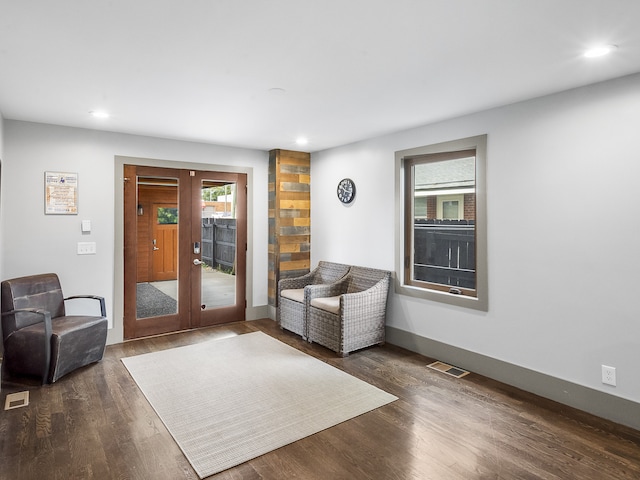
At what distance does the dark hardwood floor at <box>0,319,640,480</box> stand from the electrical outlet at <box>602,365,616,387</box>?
30 centimetres

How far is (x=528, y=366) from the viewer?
132 inches

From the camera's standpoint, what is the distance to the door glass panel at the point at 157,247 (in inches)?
192

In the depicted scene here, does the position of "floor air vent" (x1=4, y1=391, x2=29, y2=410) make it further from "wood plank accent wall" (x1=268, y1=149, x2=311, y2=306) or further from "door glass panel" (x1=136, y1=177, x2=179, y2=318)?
"wood plank accent wall" (x1=268, y1=149, x2=311, y2=306)

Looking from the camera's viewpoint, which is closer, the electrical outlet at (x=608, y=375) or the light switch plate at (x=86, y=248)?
the electrical outlet at (x=608, y=375)

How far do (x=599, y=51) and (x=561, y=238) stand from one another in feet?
4.59

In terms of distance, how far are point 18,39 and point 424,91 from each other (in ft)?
9.03

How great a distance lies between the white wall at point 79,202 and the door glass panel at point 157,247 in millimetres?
307

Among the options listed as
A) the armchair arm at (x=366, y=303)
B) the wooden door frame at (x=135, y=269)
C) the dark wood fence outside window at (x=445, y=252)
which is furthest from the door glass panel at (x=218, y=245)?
the dark wood fence outside window at (x=445, y=252)

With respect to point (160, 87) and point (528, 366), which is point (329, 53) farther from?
point (528, 366)

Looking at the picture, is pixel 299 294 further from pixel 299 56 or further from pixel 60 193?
pixel 299 56

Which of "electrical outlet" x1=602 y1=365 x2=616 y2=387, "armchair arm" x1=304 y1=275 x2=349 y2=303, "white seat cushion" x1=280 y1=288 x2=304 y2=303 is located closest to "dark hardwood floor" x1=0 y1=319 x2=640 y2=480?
"electrical outlet" x1=602 y1=365 x2=616 y2=387

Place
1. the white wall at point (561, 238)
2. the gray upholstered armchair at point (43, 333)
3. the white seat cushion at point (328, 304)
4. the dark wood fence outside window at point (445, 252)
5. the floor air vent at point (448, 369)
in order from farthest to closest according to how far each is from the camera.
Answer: the white seat cushion at point (328, 304) < the dark wood fence outside window at point (445, 252) < the floor air vent at point (448, 369) < the gray upholstered armchair at point (43, 333) < the white wall at point (561, 238)

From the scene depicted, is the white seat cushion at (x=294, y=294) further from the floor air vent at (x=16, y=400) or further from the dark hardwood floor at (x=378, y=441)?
the floor air vent at (x=16, y=400)

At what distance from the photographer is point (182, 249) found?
508 centimetres
